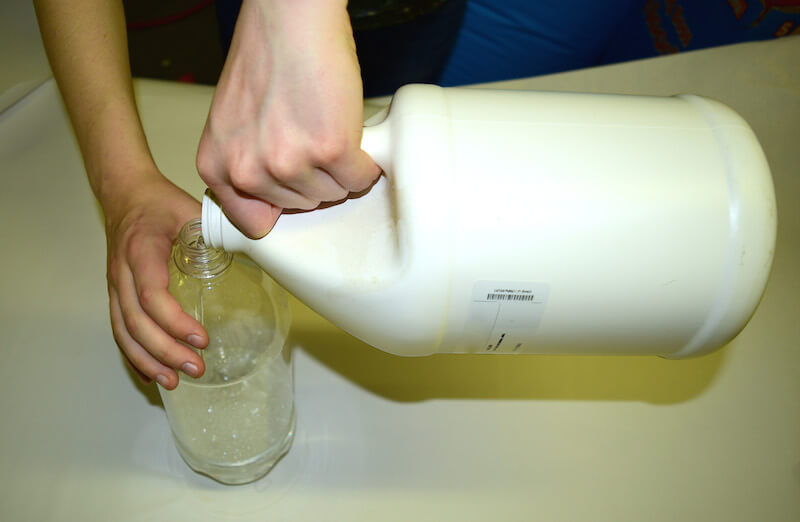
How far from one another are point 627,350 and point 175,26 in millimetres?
1680

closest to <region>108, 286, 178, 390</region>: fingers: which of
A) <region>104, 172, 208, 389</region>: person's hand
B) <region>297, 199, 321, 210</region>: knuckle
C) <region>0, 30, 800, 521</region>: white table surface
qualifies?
<region>104, 172, 208, 389</region>: person's hand

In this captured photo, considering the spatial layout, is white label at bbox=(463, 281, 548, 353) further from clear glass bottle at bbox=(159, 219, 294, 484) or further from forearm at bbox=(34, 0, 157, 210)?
forearm at bbox=(34, 0, 157, 210)

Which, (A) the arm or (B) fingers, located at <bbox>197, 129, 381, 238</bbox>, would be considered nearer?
(B) fingers, located at <bbox>197, 129, 381, 238</bbox>

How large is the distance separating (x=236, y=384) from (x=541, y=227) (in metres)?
0.37

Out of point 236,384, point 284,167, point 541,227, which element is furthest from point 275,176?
point 236,384

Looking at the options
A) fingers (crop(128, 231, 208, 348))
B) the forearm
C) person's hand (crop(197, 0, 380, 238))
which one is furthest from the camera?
the forearm

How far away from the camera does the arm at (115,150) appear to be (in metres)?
0.55

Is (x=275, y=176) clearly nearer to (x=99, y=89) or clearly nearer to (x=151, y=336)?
(x=151, y=336)

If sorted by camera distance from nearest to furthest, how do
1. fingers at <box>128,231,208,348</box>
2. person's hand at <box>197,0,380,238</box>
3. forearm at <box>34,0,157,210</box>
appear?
person's hand at <box>197,0,380,238</box> → fingers at <box>128,231,208,348</box> → forearm at <box>34,0,157,210</box>

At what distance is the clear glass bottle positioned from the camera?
1.90 feet

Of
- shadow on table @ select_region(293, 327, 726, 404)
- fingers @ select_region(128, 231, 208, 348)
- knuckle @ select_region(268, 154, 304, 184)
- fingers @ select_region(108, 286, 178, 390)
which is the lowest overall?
shadow on table @ select_region(293, 327, 726, 404)

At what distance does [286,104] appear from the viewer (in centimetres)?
34

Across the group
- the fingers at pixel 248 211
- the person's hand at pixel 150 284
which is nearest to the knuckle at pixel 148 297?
the person's hand at pixel 150 284

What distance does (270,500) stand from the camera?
569mm
